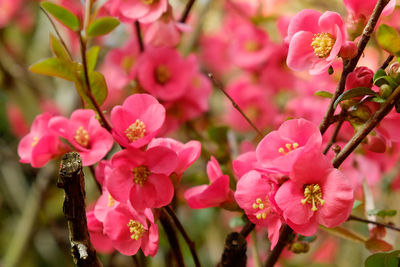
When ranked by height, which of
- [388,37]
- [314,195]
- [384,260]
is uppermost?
[388,37]

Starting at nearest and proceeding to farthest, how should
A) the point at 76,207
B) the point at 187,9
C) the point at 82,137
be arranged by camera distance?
the point at 76,207 < the point at 82,137 < the point at 187,9

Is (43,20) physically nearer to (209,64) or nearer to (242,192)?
(209,64)

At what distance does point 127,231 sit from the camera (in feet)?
1.56

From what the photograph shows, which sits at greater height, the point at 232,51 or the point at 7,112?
the point at 232,51

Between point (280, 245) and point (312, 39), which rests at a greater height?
point (312, 39)

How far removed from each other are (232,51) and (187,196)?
0.58 metres

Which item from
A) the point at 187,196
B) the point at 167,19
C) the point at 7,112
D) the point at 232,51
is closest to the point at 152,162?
the point at 187,196

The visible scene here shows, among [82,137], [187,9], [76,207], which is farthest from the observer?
[187,9]

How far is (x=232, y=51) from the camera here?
102cm

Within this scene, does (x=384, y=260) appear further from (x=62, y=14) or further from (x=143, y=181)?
(x=62, y=14)

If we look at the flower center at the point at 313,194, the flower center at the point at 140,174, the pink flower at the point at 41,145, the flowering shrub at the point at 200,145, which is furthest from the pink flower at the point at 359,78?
the pink flower at the point at 41,145

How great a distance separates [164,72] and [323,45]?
327 millimetres

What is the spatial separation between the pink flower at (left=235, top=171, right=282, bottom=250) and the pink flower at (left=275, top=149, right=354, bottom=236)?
3 centimetres

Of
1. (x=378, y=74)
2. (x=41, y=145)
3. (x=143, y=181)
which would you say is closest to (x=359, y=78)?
(x=378, y=74)
